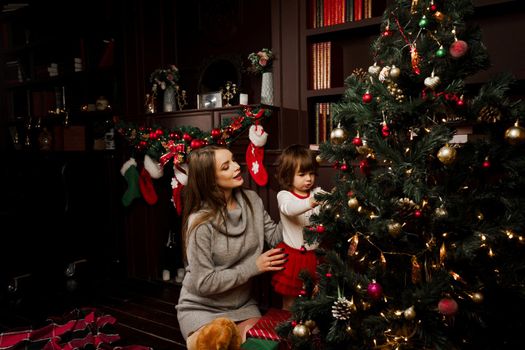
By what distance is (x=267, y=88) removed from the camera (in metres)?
2.72

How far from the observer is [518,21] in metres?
2.12

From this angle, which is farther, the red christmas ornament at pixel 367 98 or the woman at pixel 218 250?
the woman at pixel 218 250

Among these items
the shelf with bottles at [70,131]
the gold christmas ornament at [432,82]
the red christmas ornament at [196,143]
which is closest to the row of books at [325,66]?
the red christmas ornament at [196,143]

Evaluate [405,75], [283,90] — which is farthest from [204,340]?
[283,90]

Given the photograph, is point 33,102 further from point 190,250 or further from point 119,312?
point 190,250

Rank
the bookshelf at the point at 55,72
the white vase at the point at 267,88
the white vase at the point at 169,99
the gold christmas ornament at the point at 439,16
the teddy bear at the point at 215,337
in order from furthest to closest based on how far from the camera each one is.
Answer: the bookshelf at the point at 55,72 < the white vase at the point at 169,99 < the white vase at the point at 267,88 < the teddy bear at the point at 215,337 < the gold christmas ornament at the point at 439,16

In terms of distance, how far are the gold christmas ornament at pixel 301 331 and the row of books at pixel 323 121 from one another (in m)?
1.32

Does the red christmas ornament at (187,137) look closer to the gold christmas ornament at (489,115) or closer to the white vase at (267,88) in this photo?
the white vase at (267,88)

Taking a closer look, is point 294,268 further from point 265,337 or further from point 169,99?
point 169,99

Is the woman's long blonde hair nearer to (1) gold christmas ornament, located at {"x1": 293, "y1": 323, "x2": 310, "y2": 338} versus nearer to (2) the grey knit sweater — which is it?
(2) the grey knit sweater

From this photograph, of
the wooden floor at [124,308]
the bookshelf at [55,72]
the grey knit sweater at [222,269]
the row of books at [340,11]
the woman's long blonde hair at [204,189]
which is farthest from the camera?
the bookshelf at [55,72]

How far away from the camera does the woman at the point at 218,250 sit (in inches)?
71.7

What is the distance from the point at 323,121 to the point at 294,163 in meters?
0.61

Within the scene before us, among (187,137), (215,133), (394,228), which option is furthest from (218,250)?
(187,137)
